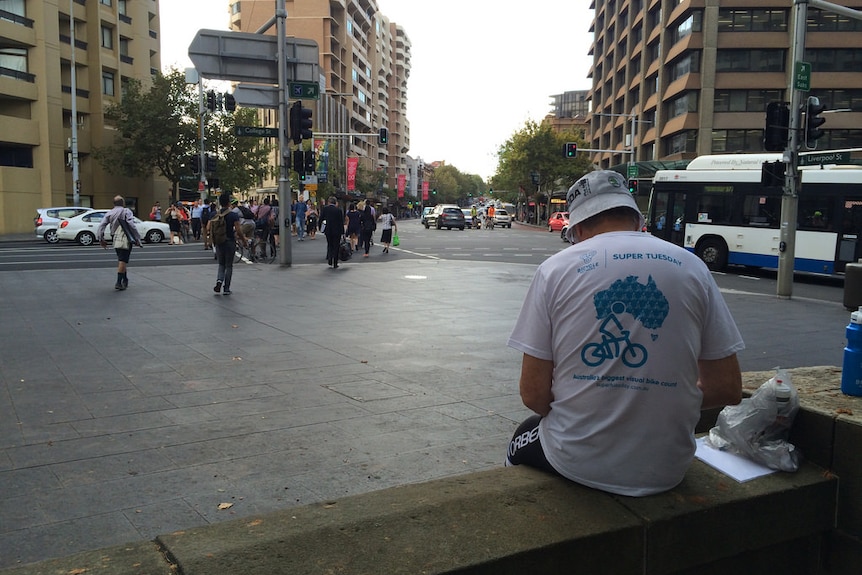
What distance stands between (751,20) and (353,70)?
56.1 meters

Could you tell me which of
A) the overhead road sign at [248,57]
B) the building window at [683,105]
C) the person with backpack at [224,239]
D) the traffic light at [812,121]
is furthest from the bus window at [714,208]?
the building window at [683,105]

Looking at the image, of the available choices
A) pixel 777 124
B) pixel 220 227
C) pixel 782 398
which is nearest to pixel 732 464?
pixel 782 398

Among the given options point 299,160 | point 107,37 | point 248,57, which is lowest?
point 299,160

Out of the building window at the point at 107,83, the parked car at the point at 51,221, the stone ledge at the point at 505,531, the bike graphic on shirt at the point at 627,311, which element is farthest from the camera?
the building window at the point at 107,83

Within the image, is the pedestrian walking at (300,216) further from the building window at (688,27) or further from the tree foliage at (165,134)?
the building window at (688,27)

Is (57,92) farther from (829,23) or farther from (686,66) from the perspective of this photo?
(829,23)

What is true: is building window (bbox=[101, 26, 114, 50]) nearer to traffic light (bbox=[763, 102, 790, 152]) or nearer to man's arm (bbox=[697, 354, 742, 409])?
traffic light (bbox=[763, 102, 790, 152])

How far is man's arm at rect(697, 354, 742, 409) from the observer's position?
247cm

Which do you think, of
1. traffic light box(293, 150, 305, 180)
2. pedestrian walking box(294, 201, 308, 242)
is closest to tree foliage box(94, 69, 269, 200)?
pedestrian walking box(294, 201, 308, 242)

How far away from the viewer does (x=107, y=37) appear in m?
47.9

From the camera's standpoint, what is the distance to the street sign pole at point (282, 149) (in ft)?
62.0

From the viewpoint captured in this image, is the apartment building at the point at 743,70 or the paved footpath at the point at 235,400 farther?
the apartment building at the point at 743,70

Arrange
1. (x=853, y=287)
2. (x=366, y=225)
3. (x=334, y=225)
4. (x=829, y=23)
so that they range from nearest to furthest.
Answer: (x=853, y=287) → (x=334, y=225) → (x=366, y=225) → (x=829, y=23)

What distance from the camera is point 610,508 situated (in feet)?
7.43
